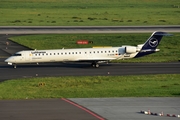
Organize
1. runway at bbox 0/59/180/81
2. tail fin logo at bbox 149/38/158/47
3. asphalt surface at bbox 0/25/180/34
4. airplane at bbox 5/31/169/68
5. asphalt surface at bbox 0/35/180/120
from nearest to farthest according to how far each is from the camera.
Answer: asphalt surface at bbox 0/35/180/120 → runway at bbox 0/59/180/81 → airplane at bbox 5/31/169/68 → tail fin logo at bbox 149/38/158/47 → asphalt surface at bbox 0/25/180/34

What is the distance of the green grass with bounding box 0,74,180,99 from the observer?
39.9 meters

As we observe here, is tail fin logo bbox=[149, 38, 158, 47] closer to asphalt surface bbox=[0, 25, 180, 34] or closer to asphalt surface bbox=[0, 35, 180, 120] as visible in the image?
asphalt surface bbox=[0, 35, 180, 120]

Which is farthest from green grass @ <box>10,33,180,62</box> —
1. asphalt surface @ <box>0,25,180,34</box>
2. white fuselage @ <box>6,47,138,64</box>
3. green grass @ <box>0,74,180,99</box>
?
green grass @ <box>0,74,180,99</box>

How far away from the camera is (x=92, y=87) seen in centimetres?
4338

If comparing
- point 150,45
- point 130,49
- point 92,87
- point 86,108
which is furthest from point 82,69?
point 86,108

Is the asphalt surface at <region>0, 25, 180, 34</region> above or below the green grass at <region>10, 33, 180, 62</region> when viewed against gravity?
above

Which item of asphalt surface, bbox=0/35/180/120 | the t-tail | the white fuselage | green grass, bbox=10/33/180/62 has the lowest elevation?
asphalt surface, bbox=0/35/180/120

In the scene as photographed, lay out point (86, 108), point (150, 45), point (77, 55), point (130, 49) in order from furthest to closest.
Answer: point (150, 45)
point (77, 55)
point (130, 49)
point (86, 108)

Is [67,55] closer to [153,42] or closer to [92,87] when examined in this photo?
[153,42]

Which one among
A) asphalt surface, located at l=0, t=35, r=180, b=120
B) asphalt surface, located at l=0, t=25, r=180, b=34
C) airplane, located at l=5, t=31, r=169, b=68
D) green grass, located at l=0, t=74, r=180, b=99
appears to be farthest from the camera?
asphalt surface, located at l=0, t=25, r=180, b=34

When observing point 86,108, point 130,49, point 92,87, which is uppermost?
point 130,49

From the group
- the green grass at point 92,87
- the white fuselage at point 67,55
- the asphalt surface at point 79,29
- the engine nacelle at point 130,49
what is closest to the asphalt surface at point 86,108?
the green grass at point 92,87

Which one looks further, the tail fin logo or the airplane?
the tail fin logo

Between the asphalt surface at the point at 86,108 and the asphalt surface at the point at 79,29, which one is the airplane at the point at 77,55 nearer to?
the asphalt surface at the point at 86,108
